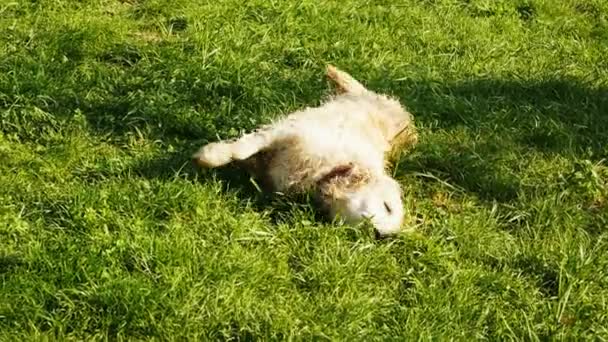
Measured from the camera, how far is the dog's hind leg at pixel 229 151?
15.1 ft

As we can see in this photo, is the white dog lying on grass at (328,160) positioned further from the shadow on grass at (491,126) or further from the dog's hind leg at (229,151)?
the shadow on grass at (491,126)

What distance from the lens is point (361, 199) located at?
180 inches

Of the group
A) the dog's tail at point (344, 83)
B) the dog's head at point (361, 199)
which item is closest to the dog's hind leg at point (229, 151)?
the dog's head at point (361, 199)

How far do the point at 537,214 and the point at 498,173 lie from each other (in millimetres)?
480

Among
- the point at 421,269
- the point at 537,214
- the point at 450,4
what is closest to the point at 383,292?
the point at 421,269

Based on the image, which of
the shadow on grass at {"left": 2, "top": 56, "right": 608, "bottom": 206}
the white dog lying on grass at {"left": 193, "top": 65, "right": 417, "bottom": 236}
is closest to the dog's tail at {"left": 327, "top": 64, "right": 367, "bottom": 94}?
the shadow on grass at {"left": 2, "top": 56, "right": 608, "bottom": 206}

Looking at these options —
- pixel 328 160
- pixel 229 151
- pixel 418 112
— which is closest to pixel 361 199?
pixel 328 160

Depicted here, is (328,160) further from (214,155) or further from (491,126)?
(491,126)

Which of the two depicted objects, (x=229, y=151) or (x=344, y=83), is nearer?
(x=229, y=151)

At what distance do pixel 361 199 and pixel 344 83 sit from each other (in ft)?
4.24

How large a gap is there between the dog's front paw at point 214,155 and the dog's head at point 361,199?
478mm

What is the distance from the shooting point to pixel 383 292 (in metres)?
4.21

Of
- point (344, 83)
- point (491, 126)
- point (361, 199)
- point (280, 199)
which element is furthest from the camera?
point (491, 126)

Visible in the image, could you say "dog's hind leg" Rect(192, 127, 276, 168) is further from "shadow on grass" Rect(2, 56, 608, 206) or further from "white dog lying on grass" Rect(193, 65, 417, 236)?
"shadow on grass" Rect(2, 56, 608, 206)
